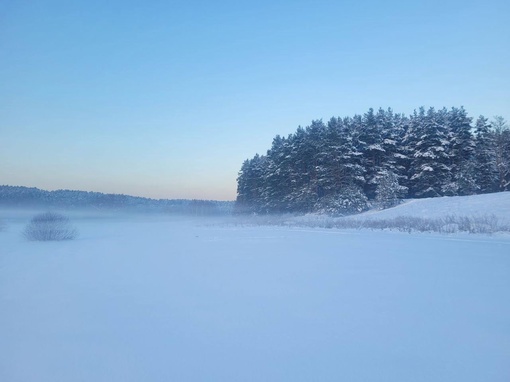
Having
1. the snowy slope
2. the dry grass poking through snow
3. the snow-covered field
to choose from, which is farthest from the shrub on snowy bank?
the snowy slope

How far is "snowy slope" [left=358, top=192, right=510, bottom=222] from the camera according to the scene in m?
19.7

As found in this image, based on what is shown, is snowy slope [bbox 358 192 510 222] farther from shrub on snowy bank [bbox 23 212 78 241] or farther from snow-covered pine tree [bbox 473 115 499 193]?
shrub on snowy bank [bbox 23 212 78 241]

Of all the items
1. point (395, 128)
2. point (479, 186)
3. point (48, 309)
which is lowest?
point (48, 309)

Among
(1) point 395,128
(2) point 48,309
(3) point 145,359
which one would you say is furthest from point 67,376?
(1) point 395,128

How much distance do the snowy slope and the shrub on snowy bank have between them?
74.2 ft

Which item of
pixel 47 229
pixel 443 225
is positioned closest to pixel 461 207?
pixel 443 225

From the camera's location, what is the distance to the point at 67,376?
10.4ft

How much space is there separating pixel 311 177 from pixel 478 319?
3503cm

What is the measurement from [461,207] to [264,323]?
74.5 ft

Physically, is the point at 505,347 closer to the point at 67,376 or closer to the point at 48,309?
the point at 67,376

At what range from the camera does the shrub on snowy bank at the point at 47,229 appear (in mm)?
19078

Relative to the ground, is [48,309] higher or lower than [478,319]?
lower

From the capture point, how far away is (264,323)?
441 cm

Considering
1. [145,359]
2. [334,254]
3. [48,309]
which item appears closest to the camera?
[145,359]
